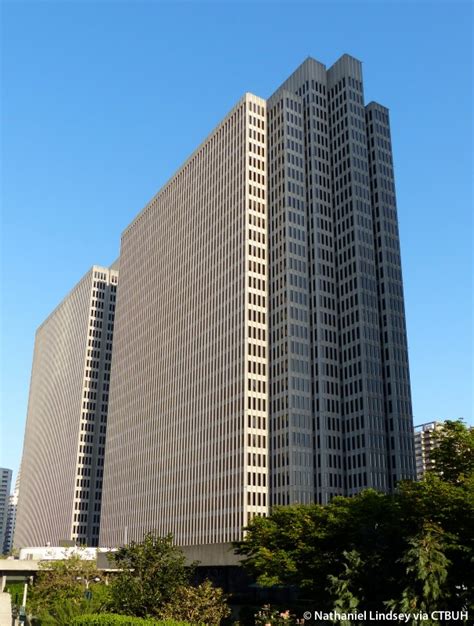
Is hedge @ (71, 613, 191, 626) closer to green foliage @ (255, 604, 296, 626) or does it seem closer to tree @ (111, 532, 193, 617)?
tree @ (111, 532, 193, 617)

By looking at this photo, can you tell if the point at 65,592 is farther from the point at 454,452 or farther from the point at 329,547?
the point at 454,452

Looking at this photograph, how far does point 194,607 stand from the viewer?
56.2m

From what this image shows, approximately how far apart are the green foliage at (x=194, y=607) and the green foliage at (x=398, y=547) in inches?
363

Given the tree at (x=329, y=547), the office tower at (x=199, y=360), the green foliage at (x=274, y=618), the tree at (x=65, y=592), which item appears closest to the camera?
the tree at (x=329, y=547)

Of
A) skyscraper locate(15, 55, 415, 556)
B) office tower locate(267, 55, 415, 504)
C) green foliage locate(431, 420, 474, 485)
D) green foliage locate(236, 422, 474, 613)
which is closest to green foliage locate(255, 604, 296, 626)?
green foliage locate(236, 422, 474, 613)

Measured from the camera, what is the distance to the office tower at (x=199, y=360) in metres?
128

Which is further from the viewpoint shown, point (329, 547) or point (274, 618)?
point (329, 547)

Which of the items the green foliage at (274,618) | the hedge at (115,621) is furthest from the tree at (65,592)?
the green foliage at (274,618)

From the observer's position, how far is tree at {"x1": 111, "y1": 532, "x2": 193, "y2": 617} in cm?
5753

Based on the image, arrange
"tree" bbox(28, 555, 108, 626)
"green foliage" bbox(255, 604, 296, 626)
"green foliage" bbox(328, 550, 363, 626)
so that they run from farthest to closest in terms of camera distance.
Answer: "tree" bbox(28, 555, 108, 626), "green foliage" bbox(255, 604, 296, 626), "green foliage" bbox(328, 550, 363, 626)

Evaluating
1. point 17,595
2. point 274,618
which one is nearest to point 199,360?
point 17,595

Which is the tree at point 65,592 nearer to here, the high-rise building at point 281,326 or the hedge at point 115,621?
the hedge at point 115,621

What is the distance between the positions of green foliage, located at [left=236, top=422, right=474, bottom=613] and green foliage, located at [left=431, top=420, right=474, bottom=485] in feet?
0.26

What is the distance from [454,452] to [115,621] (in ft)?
98.4
